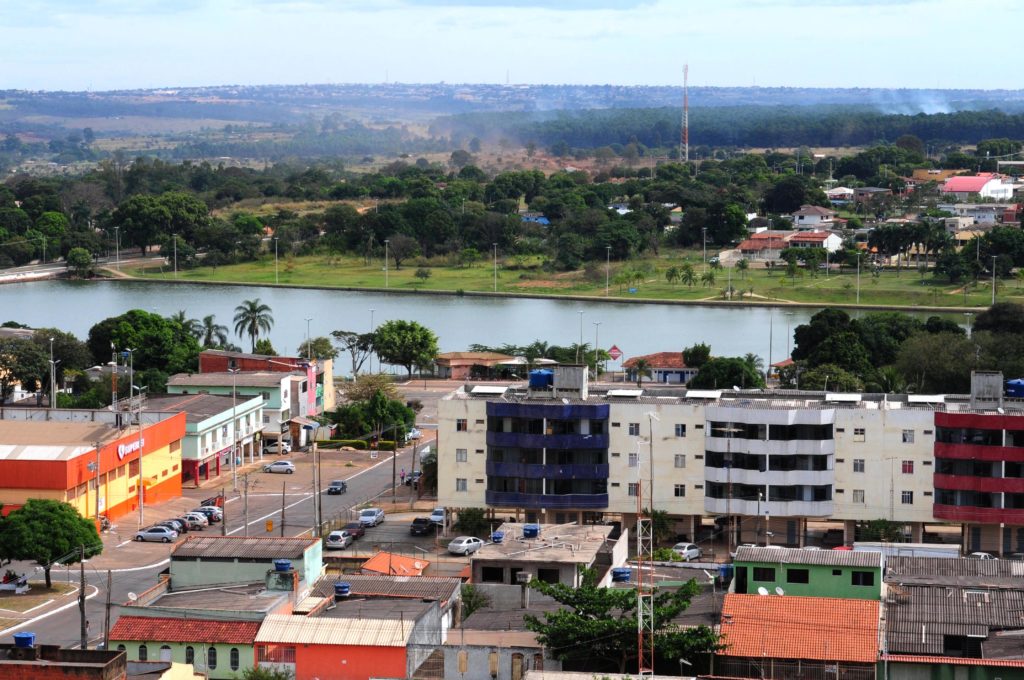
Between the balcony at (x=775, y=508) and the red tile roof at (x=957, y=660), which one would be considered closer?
the red tile roof at (x=957, y=660)

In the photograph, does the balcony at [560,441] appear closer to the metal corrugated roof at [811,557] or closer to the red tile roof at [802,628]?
the metal corrugated roof at [811,557]

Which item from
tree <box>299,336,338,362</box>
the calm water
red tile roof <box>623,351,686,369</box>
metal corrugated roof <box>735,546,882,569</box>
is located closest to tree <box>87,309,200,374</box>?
tree <box>299,336,338,362</box>

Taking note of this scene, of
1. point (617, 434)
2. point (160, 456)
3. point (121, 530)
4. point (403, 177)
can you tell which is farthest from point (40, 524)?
point (403, 177)

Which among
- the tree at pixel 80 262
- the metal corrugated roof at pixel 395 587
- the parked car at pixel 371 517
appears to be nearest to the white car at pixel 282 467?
the parked car at pixel 371 517

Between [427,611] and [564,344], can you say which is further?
[564,344]

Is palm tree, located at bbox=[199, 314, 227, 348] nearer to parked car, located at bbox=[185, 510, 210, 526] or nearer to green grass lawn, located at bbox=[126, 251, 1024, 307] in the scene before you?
green grass lawn, located at bbox=[126, 251, 1024, 307]

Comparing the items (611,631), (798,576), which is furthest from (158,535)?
(611,631)

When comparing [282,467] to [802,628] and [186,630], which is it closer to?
[186,630]

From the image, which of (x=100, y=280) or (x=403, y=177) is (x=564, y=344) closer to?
(x=100, y=280)
